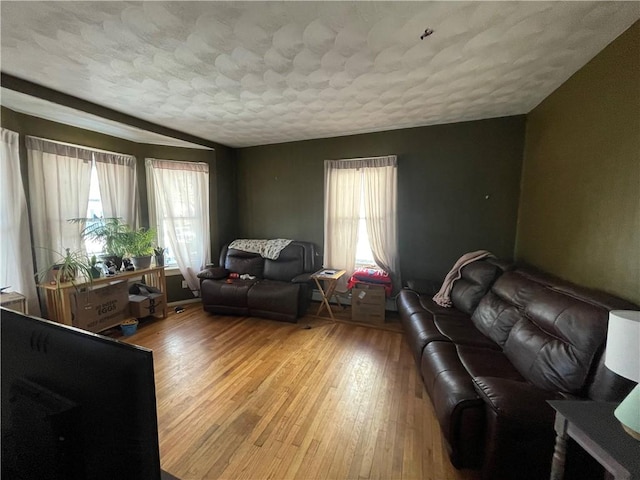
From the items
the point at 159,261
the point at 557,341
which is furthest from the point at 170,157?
the point at 557,341

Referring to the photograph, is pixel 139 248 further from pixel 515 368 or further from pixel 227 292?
pixel 515 368

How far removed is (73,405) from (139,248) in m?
3.20

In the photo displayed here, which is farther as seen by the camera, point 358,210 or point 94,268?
point 358,210

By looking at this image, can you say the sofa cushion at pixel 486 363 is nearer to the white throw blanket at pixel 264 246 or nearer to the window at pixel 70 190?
the white throw blanket at pixel 264 246

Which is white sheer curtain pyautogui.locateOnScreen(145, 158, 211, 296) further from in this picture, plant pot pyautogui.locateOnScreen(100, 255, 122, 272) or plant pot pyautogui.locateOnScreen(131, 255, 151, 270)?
plant pot pyautogui.locateOnScreen(100, 255, 122, 272)

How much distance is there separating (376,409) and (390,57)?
2.51 m

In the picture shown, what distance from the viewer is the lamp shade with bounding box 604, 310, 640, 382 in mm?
955

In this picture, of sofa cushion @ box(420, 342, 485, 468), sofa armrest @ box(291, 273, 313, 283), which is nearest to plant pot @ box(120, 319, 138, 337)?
sofa armrest @ box(291, 273, 313, 283)

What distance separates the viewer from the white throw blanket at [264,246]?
3.84 metres

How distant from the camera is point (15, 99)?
7.42ft

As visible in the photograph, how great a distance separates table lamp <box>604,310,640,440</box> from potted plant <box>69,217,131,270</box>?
13.6 feet

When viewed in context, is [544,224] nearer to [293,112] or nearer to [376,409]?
[376,409]

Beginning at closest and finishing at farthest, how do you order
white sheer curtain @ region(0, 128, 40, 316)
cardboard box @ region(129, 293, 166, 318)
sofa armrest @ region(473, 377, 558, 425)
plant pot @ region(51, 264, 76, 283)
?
sofa armrest @ region(473, 377, 558, 425) → white sheer curtain @ region(0, 128, 40, 316) → plant pot @ region(51, 264, 76, 283) → cardboard box @ region(129, 293, 166, 318)

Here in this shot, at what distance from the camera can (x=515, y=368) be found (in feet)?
5.55
